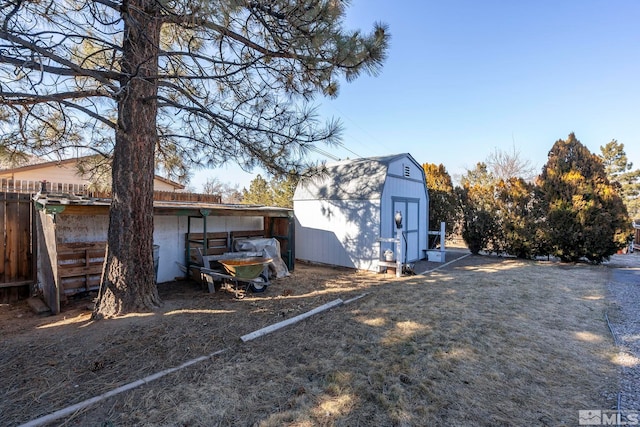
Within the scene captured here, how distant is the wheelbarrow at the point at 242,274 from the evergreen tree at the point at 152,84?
119 cm

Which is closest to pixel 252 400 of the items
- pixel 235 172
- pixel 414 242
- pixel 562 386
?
pixel 562 386

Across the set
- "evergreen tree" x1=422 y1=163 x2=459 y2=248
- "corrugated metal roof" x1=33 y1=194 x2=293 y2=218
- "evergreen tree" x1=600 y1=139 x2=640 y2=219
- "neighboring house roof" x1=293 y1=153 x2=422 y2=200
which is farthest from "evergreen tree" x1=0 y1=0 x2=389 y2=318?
"evergreen tree" x1=600 y1=139 x2=640 y2=219

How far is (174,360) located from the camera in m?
2.87

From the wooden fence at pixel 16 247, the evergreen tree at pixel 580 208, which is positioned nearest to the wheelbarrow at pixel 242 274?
the wooden fence at pixel 16 247

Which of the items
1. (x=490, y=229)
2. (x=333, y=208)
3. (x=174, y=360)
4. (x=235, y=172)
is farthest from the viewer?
(x=490, y=229)

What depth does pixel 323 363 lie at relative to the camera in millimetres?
2859

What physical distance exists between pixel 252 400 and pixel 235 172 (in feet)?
12.9

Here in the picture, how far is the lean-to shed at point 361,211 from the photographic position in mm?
7828

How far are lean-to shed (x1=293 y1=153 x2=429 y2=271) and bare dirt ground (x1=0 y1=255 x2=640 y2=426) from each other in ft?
9.94

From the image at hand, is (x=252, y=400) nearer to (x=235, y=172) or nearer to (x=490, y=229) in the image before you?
(x=235, y=172)

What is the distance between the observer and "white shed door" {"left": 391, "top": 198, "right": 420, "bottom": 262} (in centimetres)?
843

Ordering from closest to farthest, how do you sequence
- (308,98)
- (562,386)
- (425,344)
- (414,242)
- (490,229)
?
1. (562,386)
2. (425,344)
3. (308,98)
4. (414,242)
5. (490,229)

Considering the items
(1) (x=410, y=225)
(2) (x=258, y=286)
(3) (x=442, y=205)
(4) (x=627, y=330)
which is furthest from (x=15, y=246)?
(3) (x=442, y=205)

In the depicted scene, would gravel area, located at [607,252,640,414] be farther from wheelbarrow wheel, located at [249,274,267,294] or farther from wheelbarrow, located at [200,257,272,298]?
wheelbarrow wheel, located at [249,274,267,294]
